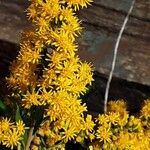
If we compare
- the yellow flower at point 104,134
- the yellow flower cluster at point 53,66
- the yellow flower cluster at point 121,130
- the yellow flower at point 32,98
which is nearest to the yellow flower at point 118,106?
the yellow flower cluster at point 121,130

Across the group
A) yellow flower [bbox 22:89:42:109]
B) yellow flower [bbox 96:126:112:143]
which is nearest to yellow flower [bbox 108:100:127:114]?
yellow flower [bbox 96:126:112:143]

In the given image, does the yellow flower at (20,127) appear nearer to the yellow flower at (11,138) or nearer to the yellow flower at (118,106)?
the yellow flower at (11,138)

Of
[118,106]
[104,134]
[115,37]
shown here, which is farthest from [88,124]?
[115,37]

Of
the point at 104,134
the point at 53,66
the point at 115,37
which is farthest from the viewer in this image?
the point at 115,37

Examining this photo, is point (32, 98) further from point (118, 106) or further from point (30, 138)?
point (118, 106)

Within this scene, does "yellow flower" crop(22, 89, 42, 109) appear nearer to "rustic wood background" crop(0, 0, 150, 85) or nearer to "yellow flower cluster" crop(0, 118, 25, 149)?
"yellow flower cluster" crop(0, 118, 25, 149)
